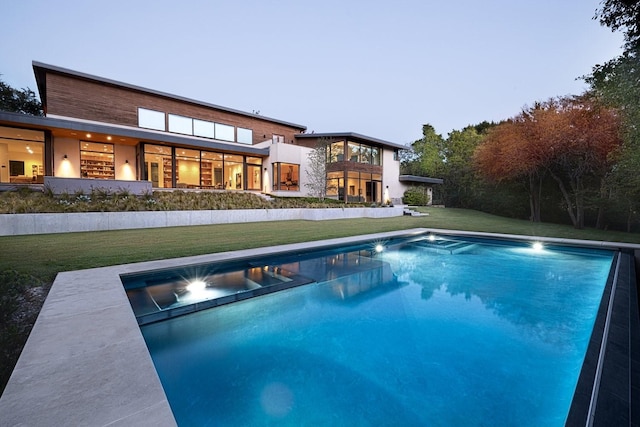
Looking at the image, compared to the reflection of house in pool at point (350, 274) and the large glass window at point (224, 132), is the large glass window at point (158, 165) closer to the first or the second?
the large glass window at point (224, 132)

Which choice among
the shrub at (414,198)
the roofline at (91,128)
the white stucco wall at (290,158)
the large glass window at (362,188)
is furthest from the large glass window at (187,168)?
the shrub at (414,198)

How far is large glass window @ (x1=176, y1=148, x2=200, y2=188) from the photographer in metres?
17.6

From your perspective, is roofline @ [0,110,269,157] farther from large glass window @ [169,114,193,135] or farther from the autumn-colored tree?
the autumn-colored tree

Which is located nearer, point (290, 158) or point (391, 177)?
point (290, 158)

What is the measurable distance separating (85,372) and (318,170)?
Answer: 62.4ft

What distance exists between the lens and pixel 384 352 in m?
3.22

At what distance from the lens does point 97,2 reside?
704 inches

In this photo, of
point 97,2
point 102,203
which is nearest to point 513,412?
point 102,203

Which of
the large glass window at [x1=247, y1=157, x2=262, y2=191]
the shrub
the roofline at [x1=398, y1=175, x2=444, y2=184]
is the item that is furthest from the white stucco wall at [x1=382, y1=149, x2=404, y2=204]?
the large glass window at [x1=247, y1=157, x2=262, y2=191]

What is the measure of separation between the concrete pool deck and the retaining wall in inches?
284

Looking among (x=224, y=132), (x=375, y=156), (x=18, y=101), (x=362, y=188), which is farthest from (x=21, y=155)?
(x=375, y=156)

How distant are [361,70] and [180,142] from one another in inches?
1181

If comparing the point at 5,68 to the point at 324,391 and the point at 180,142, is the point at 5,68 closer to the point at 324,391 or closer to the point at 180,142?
the point at 180,142

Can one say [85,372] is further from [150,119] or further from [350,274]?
[150,119]
